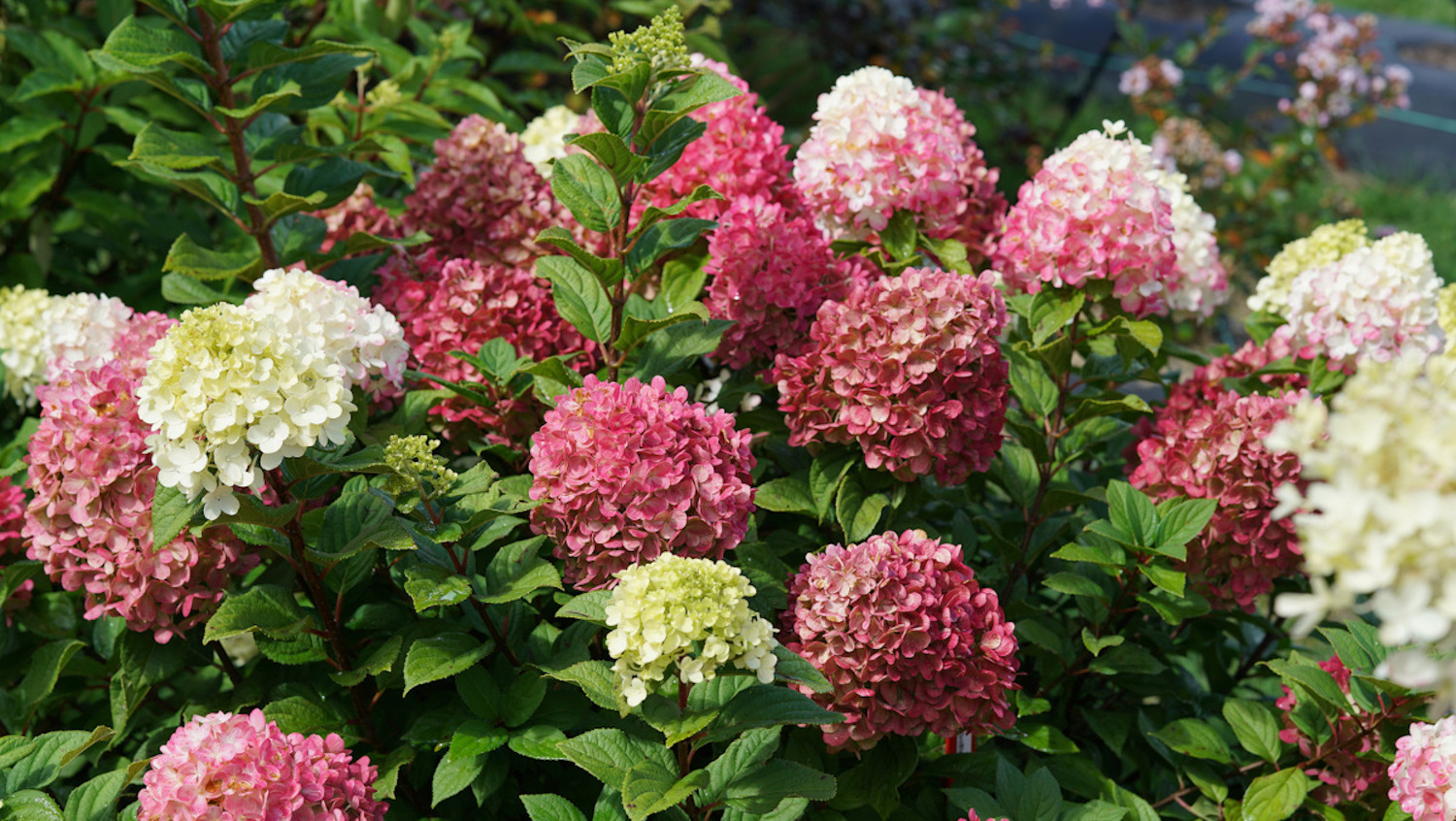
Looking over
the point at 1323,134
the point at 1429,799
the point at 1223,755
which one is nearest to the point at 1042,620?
the point at 1223,755

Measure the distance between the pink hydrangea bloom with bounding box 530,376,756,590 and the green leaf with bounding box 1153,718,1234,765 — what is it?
0.92 m

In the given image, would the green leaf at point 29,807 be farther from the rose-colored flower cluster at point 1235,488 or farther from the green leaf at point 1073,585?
the rose-colored flower cluster at point 1235,488

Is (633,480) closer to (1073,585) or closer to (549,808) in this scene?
→ (549,808)

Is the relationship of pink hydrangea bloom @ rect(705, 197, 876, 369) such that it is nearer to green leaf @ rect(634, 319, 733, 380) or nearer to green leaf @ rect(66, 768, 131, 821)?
green leaf @ rect(634, 319, 733, 380)

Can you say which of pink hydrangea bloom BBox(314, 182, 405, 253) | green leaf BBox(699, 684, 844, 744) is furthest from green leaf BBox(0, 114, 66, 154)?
green leaf BBox(699, 684, 844, 744)

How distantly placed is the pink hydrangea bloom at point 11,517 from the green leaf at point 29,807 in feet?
1.82

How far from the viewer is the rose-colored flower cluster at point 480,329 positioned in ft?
6.65

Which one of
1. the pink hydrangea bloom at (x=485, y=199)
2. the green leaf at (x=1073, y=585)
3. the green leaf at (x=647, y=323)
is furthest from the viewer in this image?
the pink hydrangea bloom at (x=485, y=199)

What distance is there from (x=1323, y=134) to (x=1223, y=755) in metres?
4.82

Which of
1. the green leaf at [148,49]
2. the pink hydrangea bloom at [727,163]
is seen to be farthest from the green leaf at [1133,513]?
the green leaf at [148,49]

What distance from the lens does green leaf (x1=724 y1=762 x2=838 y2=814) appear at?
59.3 inches

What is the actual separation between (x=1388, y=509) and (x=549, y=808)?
3.81 feet

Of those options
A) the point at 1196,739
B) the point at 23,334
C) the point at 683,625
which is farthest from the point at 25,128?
the point at 1196,739

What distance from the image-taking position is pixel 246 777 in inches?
57.1
